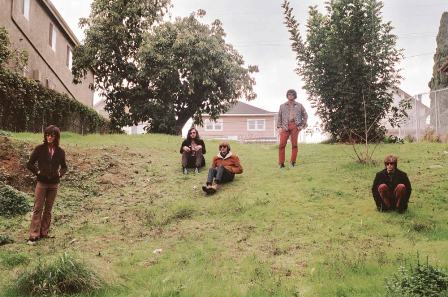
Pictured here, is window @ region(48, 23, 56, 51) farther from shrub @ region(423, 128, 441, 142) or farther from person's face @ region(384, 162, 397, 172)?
person's face @ region(384, 162, 397, 172)

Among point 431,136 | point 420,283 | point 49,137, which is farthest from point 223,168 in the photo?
point 431,136

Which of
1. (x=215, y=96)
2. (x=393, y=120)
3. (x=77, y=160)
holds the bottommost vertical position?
(x=77, y=160)

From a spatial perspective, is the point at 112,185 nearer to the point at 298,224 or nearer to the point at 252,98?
the point at 298,224

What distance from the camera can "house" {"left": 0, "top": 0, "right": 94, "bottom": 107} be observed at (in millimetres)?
23438

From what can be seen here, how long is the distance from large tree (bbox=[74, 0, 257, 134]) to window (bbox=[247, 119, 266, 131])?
930 inches

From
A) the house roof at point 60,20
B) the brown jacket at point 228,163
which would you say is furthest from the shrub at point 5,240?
the house roof at point 60,20

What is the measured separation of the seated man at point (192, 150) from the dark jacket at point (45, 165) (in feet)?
18.9

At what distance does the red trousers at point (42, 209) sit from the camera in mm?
8898

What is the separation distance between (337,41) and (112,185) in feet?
28.0

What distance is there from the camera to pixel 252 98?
32812 millimetres

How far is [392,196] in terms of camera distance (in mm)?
9812

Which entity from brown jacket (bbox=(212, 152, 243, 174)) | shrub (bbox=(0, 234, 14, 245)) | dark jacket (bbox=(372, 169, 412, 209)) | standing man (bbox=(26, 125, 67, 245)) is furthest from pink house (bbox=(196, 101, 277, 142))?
shrub (bbox=(0, 234, 14, 245))

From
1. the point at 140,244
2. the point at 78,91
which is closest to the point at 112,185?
A: the point at 140,244

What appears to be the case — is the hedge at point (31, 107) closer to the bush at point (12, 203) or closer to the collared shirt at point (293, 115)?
the bush at point (12, 203)
